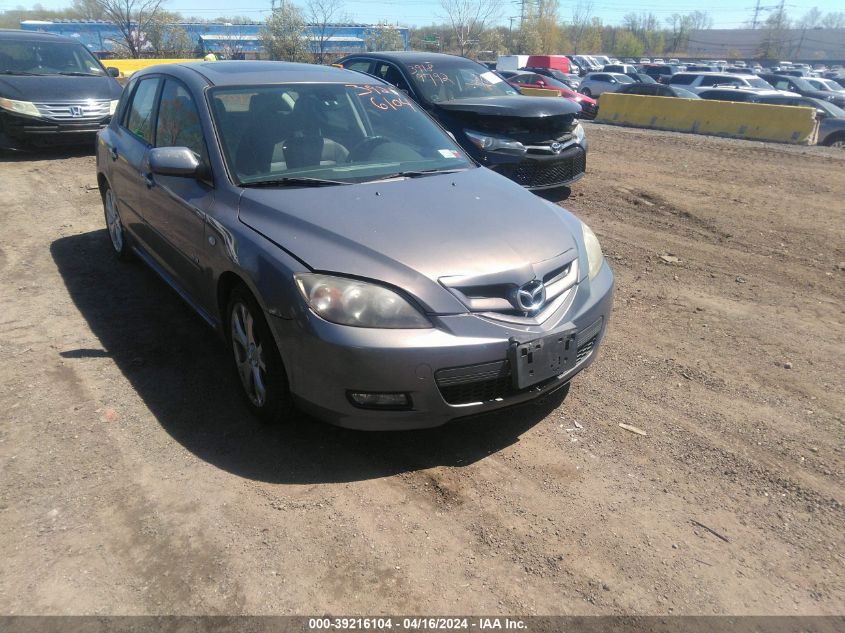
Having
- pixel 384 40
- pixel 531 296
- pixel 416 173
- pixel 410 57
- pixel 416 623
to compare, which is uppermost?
pixel 384 40

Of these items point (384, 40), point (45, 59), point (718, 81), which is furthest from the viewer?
point (384, 40)

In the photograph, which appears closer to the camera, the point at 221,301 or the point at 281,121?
the point at 221,301

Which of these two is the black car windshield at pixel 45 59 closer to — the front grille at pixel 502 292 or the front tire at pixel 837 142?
the front grille at pixel 502 292

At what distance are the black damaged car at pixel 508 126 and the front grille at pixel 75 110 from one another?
488 cm

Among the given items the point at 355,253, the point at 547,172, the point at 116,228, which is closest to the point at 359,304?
the point at 355,253

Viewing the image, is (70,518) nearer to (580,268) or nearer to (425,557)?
(425,557)

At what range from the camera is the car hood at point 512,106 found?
7.69 m

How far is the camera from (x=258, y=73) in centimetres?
433

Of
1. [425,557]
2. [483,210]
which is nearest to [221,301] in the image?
[483,210]

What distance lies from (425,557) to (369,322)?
0.98 meters

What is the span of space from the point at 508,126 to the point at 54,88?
7.20 meters

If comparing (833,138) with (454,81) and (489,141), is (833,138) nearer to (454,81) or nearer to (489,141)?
(454,81)

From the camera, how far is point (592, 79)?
95.6ft

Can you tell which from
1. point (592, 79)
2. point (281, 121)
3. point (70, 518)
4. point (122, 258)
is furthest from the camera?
point (592, 79)
